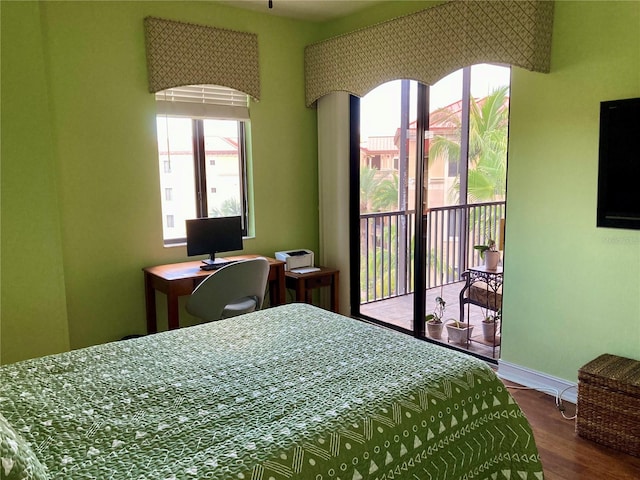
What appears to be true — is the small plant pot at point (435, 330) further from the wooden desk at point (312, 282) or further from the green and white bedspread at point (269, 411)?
the green and white bedspread at point (269, 411)

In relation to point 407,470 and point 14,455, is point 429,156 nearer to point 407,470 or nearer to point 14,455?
point 407,470

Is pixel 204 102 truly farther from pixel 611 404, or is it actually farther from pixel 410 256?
pixel 611 404

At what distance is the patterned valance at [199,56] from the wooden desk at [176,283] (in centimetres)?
131

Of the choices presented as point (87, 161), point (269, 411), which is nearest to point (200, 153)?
point (87, 161)

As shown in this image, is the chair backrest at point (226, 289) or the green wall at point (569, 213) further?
the chair backrest at point (226, 289)

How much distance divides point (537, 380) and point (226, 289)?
81.3 inches

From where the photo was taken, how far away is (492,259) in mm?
3549

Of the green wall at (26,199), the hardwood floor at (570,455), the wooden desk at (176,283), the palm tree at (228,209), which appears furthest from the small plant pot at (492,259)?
the green wall at (26,199)

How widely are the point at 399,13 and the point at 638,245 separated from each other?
232cm

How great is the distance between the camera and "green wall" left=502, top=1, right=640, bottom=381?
8.64ft

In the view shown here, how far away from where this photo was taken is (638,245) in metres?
2.58

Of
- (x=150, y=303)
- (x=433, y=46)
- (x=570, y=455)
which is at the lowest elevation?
(x=570, y=455)

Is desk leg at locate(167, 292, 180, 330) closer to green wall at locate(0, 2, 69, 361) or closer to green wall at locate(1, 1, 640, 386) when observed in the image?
green wall at locate(1, 1, 640, 386)

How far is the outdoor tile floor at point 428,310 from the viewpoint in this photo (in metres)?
4.17
